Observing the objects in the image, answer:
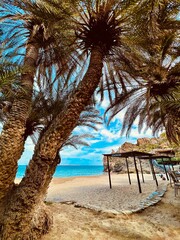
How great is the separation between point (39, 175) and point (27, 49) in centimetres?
412

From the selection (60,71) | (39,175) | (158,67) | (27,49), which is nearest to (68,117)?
(39,175)

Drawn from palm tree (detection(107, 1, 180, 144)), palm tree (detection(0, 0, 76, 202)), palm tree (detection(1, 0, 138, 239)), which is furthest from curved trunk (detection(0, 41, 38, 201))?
palm tree (detection(107, 1, 180, 144))

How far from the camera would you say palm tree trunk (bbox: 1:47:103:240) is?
291cm

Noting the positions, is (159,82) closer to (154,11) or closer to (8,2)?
(154,11)

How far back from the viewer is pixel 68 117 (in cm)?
342

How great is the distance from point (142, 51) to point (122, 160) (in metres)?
26.0

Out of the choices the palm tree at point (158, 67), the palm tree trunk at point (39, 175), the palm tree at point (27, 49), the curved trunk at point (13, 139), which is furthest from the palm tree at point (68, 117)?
the palm tree at point (158, 67)

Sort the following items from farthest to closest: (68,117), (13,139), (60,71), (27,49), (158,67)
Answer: (60,71)
(158,67)
(27,49)
(13,139)
(68,117)

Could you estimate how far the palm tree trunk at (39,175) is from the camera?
2910 mm

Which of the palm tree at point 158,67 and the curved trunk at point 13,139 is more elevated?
the palm tree at point 158,67

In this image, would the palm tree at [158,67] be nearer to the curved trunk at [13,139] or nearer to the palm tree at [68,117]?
the palm tree at [68,117]

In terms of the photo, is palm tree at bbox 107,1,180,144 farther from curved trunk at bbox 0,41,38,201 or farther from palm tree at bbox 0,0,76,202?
curved trunk at bbox 0,41,38,201

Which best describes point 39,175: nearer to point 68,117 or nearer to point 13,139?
point 13,139

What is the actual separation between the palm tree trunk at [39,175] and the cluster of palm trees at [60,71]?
0.02 m
